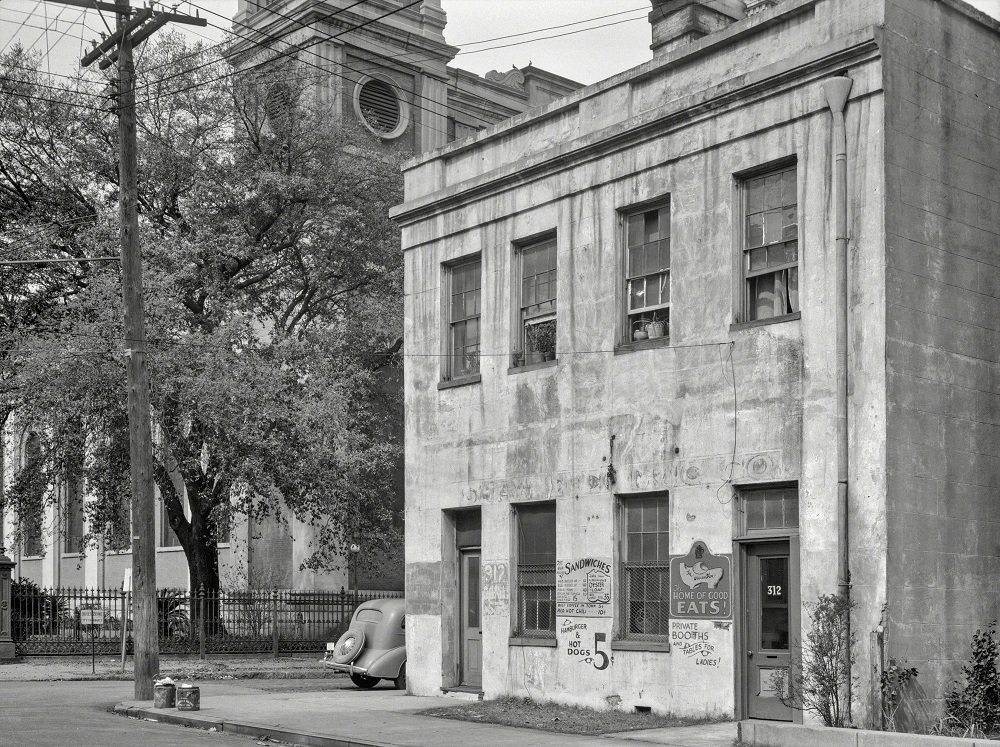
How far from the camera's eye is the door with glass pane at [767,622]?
625 inches

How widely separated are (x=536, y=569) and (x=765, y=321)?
553 cm

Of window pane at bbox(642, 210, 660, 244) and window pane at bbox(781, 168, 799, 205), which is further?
window pane at bbox(642, 210, 660, 244)

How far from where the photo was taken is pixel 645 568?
58.6 feet

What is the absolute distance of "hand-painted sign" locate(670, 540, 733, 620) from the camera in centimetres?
1650

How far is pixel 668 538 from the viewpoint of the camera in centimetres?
1750

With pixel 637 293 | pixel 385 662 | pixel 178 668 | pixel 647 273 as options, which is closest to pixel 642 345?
pixel 637 293

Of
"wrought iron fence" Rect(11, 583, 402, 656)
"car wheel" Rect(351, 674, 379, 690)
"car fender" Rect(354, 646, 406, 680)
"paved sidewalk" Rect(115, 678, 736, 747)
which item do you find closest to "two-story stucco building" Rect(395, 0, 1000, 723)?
"paved sidewalk" Rect(115, 678, 736, 747)

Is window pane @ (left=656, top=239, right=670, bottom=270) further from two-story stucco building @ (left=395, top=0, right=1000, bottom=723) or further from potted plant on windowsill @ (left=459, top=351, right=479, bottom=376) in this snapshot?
potted plant on windowsill @ (left=459, top=351, right=479, bottom=376)

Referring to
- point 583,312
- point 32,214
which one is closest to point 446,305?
point 583,312

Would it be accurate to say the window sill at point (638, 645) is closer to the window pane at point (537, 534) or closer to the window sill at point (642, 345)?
the window pane at point (537, 534)

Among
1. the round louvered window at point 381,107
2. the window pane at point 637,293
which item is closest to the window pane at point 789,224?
the window pane at point 637,293

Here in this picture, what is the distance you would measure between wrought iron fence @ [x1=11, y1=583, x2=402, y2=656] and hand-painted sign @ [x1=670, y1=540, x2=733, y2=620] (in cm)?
1619

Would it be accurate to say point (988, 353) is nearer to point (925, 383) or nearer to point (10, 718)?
point (925, 383)

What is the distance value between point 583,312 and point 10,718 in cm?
954
